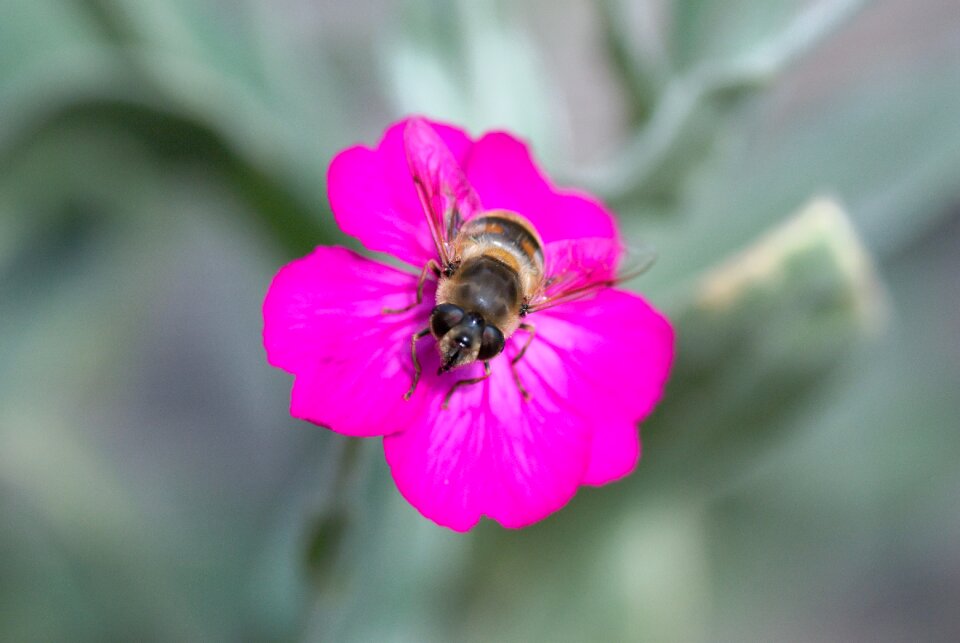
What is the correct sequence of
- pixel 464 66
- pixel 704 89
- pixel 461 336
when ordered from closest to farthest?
pixel 461 336, pixel 704 89, pixel 464 66

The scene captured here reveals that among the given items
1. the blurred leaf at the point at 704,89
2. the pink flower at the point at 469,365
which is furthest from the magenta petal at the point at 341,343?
the blurred leaf at the point at 704,89

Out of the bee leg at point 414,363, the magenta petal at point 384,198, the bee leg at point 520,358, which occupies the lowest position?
the bee leg at point 414,363

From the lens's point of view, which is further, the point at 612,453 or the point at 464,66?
the point at 464,66

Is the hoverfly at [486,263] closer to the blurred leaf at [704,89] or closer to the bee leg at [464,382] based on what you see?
the bee leg at [464,382]

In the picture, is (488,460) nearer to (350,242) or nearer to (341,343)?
A: (341,343)

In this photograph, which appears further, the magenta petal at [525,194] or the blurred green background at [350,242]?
the blurred green background at [350,242]

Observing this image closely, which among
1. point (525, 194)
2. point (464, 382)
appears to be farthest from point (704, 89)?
point (464, 382)

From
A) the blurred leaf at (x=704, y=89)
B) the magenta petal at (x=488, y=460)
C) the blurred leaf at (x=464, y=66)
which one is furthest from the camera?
the blurred leaf at (x=464, y=66)

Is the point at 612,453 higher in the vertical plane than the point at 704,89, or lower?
lower
